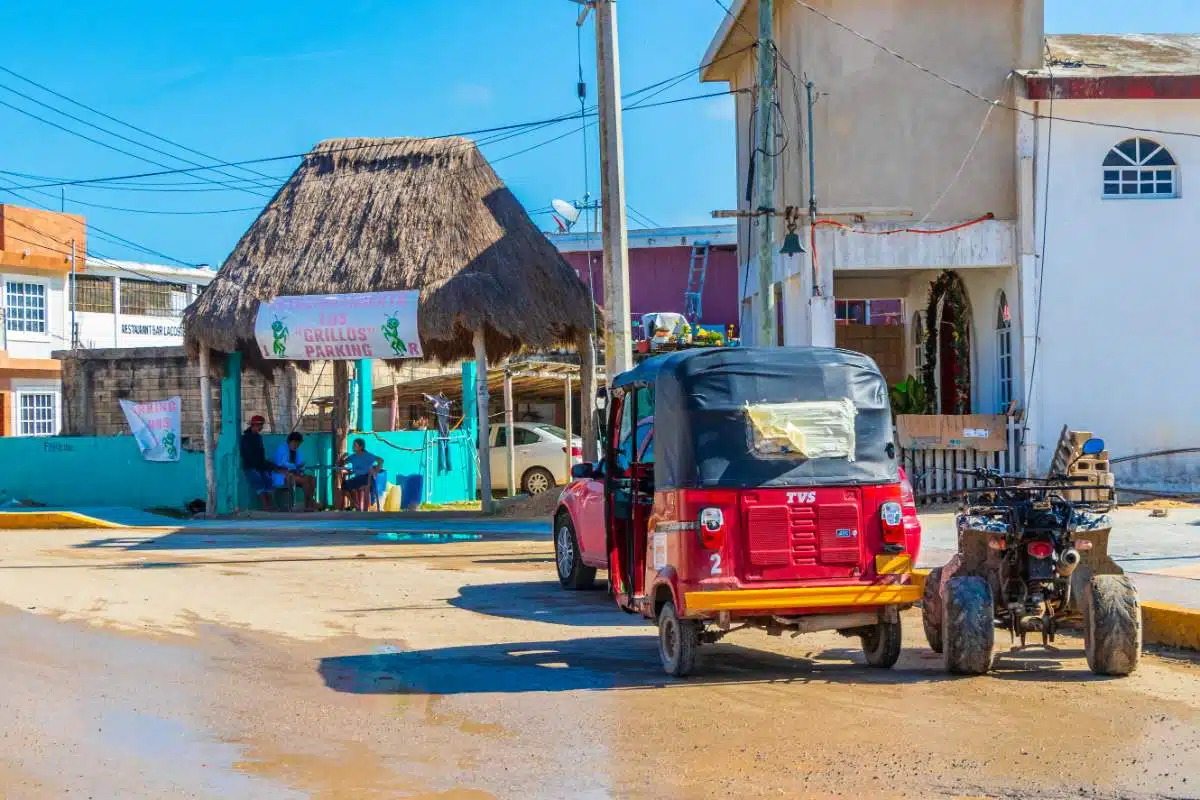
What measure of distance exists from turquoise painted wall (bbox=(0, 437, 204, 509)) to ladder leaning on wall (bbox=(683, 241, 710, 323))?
56.4ft

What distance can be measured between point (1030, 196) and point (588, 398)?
7069 millimetres

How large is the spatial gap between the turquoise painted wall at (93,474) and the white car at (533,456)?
18.7 feet

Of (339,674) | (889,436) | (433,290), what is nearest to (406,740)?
(339,674)

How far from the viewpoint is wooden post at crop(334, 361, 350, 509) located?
25.5m

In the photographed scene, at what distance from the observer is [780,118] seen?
23.3m

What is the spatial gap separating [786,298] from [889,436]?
50.5 ft

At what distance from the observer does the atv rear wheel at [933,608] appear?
9383 millimetres

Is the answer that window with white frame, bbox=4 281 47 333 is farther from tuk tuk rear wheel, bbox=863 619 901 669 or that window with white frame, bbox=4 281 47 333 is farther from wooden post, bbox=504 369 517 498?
tuk tuk rear wheel, bbox=863 619 901 669

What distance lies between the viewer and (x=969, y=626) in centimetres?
868

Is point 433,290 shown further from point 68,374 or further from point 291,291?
point 68,374

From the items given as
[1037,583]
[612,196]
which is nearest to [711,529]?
[1037,583]

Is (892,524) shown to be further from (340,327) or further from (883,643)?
(340,327)

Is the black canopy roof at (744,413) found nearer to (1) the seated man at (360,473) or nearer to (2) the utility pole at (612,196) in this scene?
(2) the utility pole at (612,196)

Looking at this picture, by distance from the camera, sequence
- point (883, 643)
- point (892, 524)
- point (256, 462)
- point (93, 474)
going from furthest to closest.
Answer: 1. point (93, 474)
2. point (256, 462)
3. point (883, 643)
4. point (892, 524)
